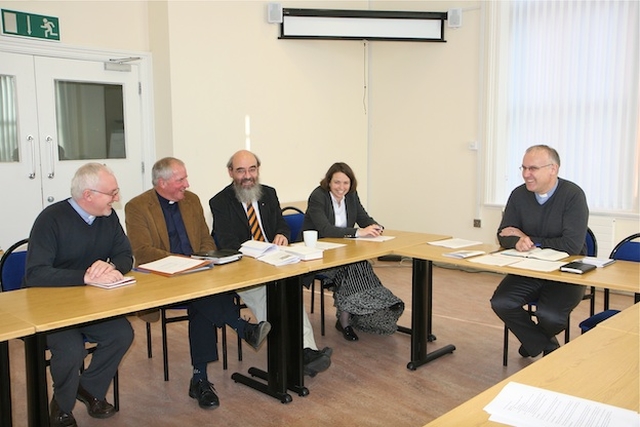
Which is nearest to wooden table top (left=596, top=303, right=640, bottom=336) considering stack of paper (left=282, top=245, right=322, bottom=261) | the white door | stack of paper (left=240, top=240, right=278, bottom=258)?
stack of paper (left=282, top=245, right=322, bottom=261)

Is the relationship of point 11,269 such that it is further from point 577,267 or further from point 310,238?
point 577,267

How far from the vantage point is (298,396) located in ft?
10.6

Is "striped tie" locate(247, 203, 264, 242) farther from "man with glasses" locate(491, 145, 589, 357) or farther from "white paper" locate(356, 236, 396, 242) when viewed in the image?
"man with glasses" locate(491, 145, 589, 357)

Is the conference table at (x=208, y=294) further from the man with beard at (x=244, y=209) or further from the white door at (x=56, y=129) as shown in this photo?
the white door at (x=56, y=129)

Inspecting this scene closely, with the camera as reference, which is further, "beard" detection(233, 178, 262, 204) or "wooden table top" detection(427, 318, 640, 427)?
"beard" detection(233, 178, 262, 204)

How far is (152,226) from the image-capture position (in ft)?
11.1

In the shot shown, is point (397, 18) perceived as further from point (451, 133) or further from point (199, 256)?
point (199, 256)

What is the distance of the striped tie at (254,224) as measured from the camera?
3836 millimetres

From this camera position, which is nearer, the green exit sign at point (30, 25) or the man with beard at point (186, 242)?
the man with beard at point (186, 242)

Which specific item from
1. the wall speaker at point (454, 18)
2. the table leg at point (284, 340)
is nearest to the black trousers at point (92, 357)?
the table leg at point (284, 340)

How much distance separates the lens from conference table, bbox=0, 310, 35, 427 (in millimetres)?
1974

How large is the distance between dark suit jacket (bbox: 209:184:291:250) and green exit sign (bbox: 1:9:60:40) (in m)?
2.32

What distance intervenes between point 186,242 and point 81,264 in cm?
83

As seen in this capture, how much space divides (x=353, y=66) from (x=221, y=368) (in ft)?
13.5
